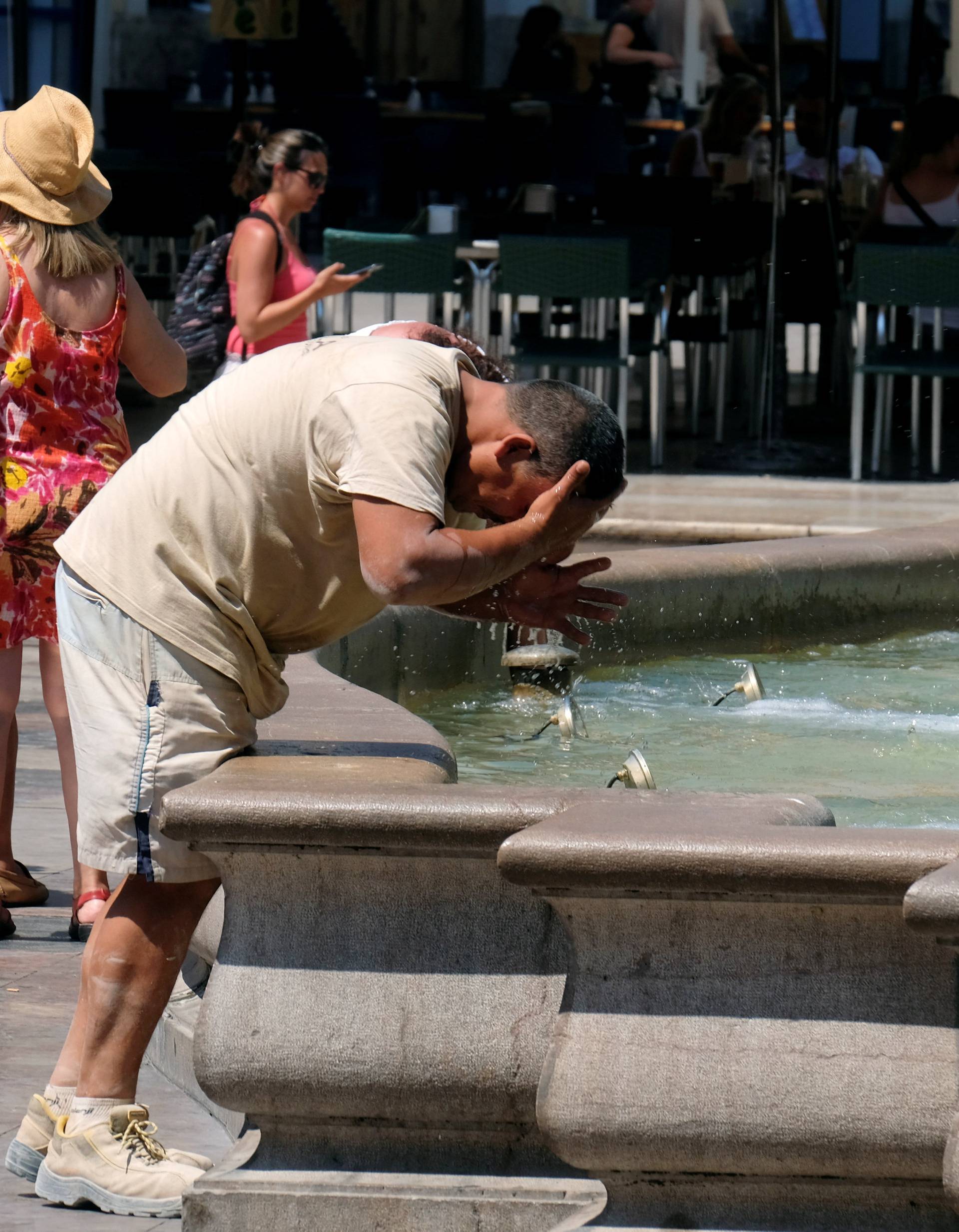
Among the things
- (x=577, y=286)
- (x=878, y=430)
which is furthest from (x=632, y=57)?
A: (x=878, y=430)

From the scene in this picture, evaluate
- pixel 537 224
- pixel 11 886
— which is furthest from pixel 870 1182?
pixel 537 224

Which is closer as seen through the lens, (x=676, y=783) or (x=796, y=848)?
(x=796, y=848)

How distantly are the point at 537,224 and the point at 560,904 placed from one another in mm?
10634

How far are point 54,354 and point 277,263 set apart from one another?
304cm

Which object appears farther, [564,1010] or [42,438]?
[42,438]

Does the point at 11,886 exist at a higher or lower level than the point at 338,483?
lower

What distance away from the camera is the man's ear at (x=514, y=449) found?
2957 mm

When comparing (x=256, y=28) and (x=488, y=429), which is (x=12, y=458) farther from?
(x=256, y=28)

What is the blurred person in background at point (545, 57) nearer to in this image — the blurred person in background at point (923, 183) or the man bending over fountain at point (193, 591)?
the blurred person in background at point (923, 183)

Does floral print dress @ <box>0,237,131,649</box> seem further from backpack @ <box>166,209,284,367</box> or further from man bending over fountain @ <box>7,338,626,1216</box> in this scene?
backpack @ <box>166,209,284,367</box>

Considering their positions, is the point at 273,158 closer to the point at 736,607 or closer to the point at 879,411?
the point at 736,607

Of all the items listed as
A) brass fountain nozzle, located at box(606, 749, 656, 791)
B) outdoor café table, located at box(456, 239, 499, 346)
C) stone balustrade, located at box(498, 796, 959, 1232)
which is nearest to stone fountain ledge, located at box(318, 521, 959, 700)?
brass fountain nozzle, located at box(606, 749, 656, 791)

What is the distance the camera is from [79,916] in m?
4.20

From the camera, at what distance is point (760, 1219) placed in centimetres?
265
